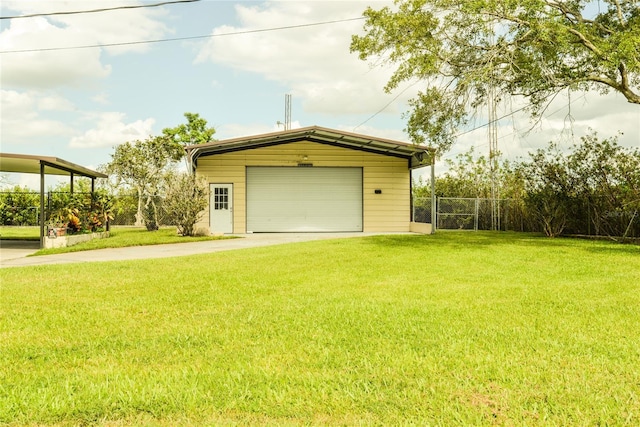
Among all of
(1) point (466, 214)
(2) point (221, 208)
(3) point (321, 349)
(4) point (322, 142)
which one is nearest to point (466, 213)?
(1) point (466, 214)

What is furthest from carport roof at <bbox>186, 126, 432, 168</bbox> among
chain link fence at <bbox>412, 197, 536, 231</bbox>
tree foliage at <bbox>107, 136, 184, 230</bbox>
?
tree foliage at <bbox>107, 136, 184, 230</bbox>

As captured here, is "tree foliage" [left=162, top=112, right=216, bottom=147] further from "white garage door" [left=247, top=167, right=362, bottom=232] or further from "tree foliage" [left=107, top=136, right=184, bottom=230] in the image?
"white garage door" [left=247, top=167, right=362, bottom=232]

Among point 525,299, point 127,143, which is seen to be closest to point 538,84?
point 525,299

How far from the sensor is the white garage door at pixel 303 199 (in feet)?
71.9

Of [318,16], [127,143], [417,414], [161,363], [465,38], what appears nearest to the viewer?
[417,414]

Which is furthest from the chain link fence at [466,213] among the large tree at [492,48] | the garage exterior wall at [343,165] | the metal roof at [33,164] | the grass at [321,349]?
the grass at [321,349]

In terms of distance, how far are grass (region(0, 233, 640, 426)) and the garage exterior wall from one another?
13.0 meters

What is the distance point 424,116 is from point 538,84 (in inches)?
133

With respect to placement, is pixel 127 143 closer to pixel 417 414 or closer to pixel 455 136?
pixel 455 136

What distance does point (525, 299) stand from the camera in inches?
254

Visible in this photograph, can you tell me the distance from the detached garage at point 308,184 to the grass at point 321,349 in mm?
12974

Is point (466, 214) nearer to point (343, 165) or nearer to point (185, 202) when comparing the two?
point (343, 165)

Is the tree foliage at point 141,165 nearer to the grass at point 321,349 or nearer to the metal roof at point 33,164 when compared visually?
the metal roof at point 33,164

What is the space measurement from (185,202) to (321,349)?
50.9 feet
